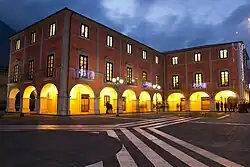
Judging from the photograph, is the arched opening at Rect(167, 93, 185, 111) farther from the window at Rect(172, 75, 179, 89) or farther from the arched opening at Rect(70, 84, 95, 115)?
the arched opening at Rect(70, 84, 95, 115)

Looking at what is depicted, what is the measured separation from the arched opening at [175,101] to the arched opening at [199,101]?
181 centimetres

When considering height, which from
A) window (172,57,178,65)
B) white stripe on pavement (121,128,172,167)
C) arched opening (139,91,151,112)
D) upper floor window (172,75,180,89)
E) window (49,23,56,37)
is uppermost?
window (49,23,56,37)

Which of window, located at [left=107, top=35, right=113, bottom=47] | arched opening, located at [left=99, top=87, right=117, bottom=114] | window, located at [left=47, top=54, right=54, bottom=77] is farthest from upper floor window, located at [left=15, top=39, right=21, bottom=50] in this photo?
arched opening, located at [left=99, top=87, right=117, bottom=114]

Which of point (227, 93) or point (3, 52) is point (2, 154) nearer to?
point (227, 93)

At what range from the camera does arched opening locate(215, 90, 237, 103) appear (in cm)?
3222

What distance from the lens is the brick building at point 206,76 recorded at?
31234mm

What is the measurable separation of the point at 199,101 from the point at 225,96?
3722 millimetres

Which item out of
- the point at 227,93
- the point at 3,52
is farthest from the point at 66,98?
the point at 3,52

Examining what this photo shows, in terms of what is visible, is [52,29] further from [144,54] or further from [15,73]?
[144,54]

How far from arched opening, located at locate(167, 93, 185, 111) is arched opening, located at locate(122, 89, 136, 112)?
29.6 feet

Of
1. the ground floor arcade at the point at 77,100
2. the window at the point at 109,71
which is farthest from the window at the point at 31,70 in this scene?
the window at the point at 109,71

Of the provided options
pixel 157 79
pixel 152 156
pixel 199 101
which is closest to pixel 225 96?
pixel 199 101

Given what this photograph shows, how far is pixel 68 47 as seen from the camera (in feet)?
68.0

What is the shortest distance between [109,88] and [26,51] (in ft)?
32.6
